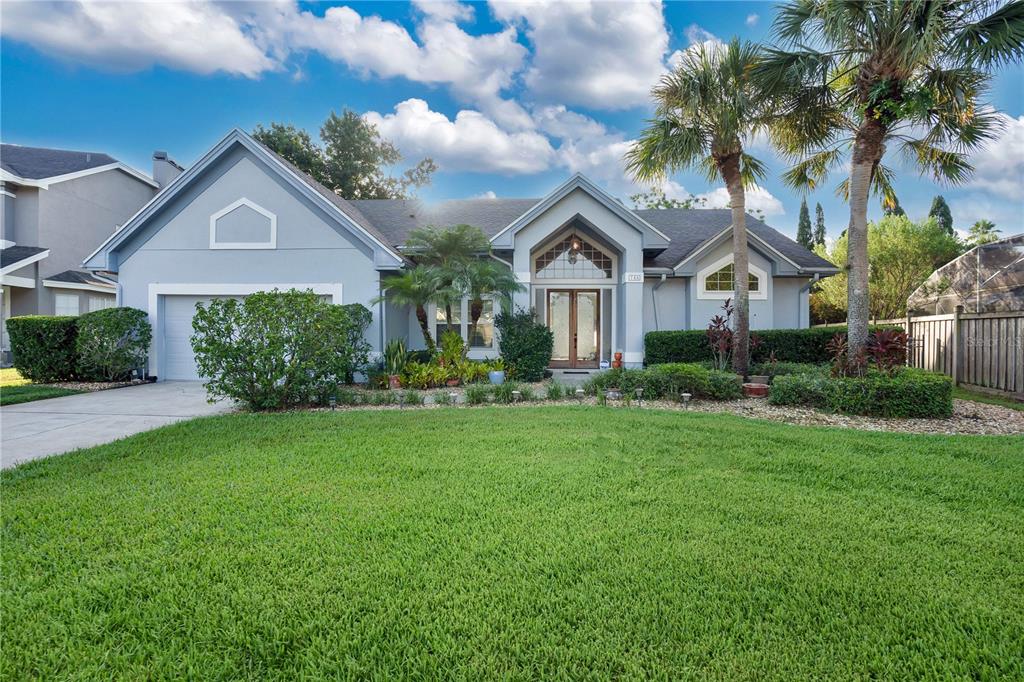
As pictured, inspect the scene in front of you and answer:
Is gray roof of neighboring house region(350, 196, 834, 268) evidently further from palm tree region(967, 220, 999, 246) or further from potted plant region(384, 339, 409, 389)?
palm tree region(967, 220, 999, 246)

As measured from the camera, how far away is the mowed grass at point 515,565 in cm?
208

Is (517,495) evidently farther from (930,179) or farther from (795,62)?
(930,179)

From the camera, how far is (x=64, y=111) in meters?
13.9

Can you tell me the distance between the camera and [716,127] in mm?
10367

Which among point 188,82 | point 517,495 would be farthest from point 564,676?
point 188,82

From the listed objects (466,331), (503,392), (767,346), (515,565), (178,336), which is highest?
(466,331)

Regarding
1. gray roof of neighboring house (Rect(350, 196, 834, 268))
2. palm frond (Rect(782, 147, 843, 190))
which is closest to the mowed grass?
palm frond (Rect(782, 147, 843, 190))

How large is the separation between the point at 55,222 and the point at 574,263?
19390 millimetres

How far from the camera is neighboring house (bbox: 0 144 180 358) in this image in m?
15.6

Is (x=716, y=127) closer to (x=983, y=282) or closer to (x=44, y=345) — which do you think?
(x=983, y=282)

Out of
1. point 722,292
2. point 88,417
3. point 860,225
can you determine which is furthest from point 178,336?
point 860,225

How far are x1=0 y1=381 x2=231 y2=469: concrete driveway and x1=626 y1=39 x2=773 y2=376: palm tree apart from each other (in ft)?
35.5

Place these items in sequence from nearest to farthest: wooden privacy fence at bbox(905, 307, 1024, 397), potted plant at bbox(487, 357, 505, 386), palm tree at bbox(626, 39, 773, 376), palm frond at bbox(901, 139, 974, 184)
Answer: wooden privacy fence at bbox(905, 307, 1024, 397) → palm frond at bbox(901, 139, 974, 184) → palm tree at bbox(626, 39, 773, 376) → potted plant at bbox(487, 357, 505, 386)

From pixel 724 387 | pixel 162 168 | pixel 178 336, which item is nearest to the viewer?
pixel 724 387
